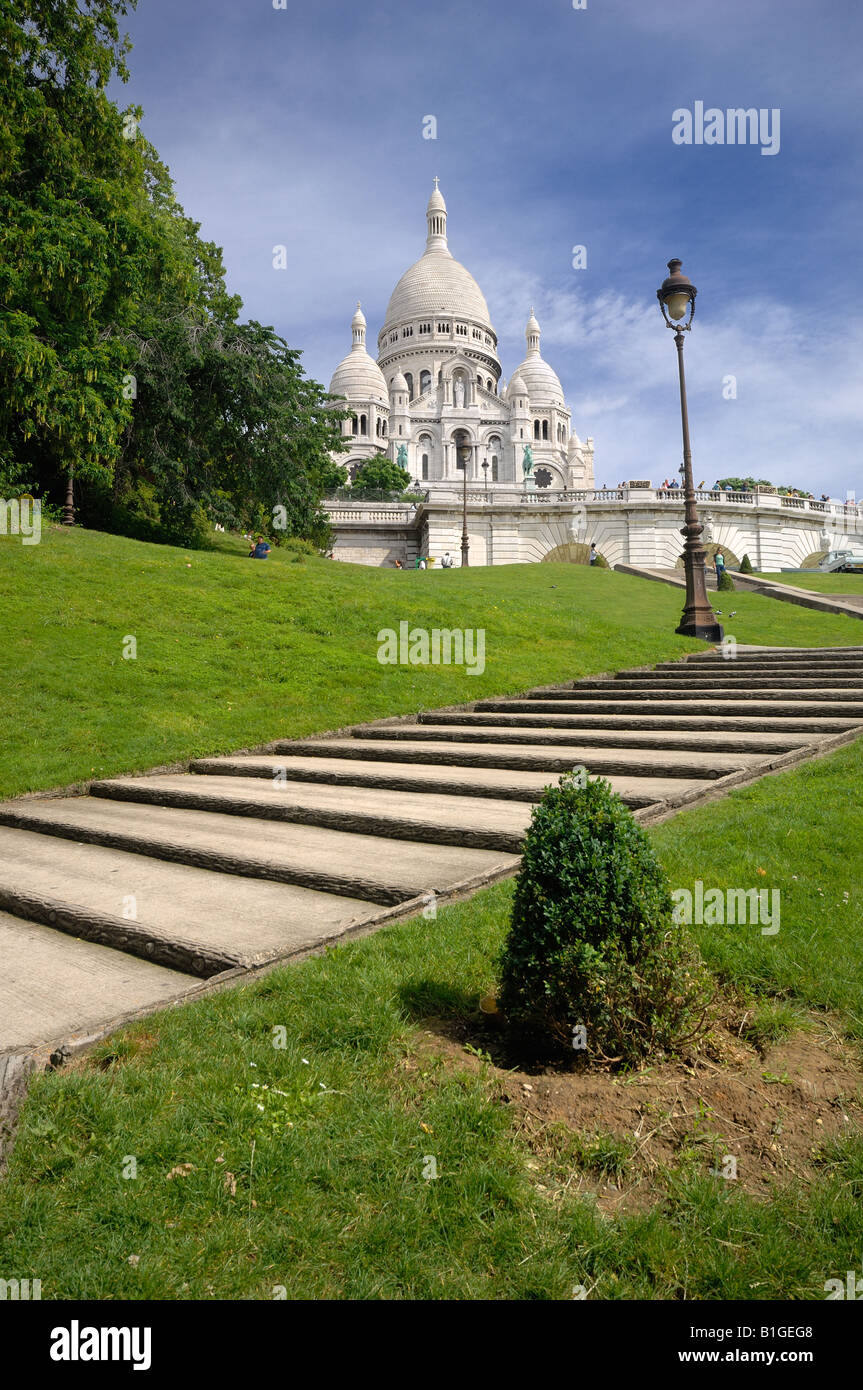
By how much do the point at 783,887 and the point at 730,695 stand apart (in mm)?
7063

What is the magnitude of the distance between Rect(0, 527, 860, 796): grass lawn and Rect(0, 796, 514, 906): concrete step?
5.71ft

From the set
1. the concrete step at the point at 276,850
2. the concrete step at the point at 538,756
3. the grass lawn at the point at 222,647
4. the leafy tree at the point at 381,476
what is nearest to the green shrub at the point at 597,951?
the concrete step at the point at 276,850

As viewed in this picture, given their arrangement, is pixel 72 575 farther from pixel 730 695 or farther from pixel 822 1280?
pixel 822 1280

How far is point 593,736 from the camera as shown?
8648 mm

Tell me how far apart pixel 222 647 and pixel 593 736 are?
21.3 feet

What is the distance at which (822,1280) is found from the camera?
2.06 meters

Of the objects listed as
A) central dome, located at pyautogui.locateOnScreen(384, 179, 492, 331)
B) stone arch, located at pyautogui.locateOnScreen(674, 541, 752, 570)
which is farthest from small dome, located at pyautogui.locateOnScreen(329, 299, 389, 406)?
stone arch, located at pyautogui.locateOnScreen(674, 541, 752, 570)

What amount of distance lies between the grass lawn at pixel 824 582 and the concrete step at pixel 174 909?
28.9 metres

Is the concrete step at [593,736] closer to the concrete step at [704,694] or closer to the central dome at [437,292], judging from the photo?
the concrete step at [704,694]

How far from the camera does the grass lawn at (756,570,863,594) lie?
99.8ft

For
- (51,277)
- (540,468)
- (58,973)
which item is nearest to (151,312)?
(51,277)

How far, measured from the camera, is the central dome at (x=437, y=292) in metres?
103

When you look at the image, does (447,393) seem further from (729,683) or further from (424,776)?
(424,776)

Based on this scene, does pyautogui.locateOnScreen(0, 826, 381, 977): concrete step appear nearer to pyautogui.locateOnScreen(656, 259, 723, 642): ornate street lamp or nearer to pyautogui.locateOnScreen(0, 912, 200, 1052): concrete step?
pyautogui.locateOnScreen(0, 912, 200, 1052): concrete step
